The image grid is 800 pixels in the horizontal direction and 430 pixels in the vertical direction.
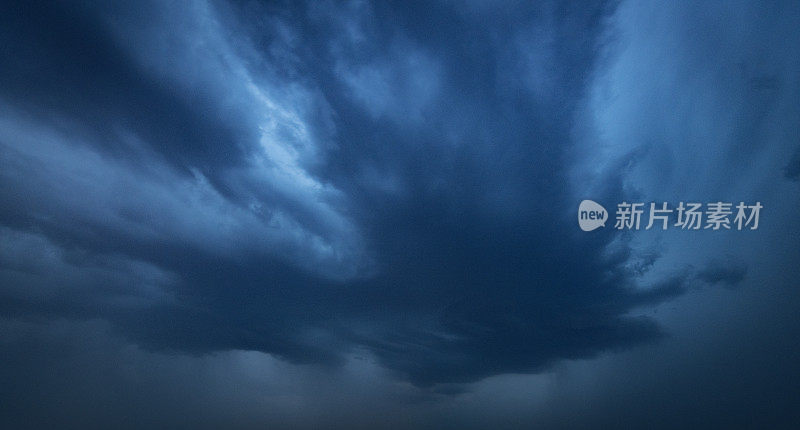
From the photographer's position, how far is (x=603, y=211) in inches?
858

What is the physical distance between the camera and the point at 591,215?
21.8 m

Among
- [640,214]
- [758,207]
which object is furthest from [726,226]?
[640,214]

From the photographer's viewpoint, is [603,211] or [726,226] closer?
[726,226]

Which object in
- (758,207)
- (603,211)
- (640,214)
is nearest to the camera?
(758,207)

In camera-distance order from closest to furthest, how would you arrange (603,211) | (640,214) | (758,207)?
(758,207) < (640,214) < (603,211)

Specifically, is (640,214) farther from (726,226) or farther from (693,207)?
(726,226)

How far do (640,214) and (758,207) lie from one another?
4.83 m

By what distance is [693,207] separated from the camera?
19312 mm

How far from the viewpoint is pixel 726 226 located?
748 inches

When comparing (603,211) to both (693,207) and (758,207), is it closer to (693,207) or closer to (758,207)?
(693,207)

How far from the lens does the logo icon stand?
21625 millimetres

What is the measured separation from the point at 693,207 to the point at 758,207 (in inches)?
101

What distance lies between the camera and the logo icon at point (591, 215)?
21.6m

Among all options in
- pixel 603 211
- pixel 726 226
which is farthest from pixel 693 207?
pixel 603 211
